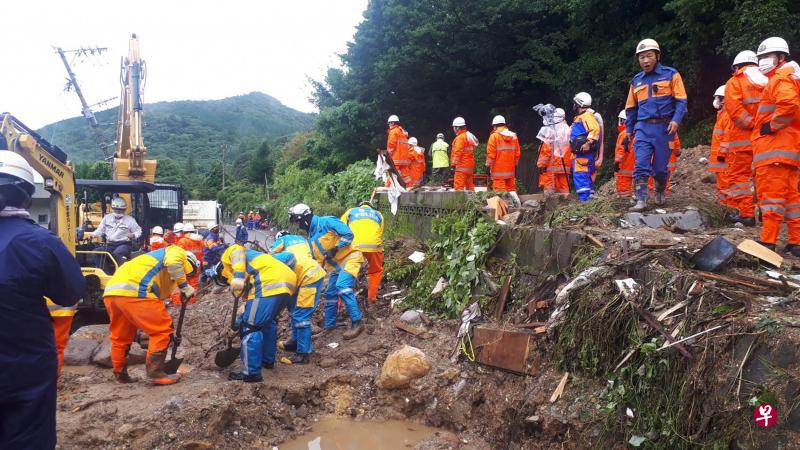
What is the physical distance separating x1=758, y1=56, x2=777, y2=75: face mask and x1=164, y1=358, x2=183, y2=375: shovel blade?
249 inches

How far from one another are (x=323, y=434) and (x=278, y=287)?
1468 millimetres

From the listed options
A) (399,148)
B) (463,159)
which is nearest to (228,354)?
(463,159)

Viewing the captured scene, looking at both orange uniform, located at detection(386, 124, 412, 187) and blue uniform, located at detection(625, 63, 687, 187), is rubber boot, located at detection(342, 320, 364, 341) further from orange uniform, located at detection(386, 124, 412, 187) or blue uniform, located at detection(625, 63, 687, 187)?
orange uniform, located at detection(386, 124, 412, 187)

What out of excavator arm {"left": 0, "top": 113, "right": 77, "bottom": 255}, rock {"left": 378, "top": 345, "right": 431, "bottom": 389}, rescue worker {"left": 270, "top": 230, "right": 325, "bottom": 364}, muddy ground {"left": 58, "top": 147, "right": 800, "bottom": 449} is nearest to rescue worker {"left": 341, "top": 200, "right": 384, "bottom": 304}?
rescue worker {"left": 270, "top": 230, "right": 325, "bottom": 364}

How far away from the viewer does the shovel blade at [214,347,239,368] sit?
17.9 ft

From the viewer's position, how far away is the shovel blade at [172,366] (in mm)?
5352

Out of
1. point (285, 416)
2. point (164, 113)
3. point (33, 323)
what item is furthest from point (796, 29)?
point (164, 113)

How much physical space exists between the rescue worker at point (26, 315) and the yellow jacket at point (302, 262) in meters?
3.17

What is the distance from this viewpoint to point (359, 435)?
15.0ft

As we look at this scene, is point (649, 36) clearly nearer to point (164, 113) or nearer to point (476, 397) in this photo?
point (476, 397)

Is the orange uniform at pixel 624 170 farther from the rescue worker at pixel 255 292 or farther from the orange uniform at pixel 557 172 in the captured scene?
the rescue worker at pixel 255 292

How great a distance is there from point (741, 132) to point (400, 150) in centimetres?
708

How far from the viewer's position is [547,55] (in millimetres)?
13508

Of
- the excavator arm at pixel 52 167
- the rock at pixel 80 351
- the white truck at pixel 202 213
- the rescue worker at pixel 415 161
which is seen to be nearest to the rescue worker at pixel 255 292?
the rock at pixel 80 351
